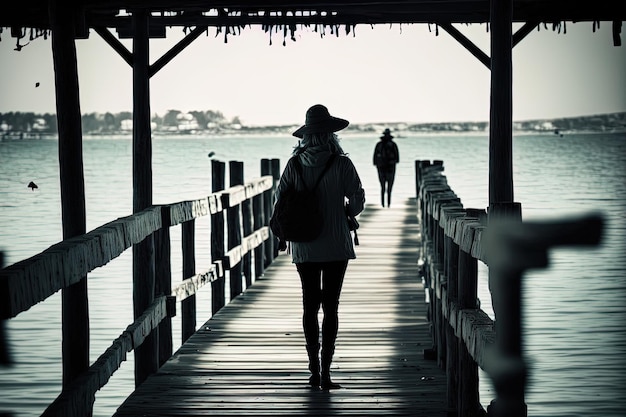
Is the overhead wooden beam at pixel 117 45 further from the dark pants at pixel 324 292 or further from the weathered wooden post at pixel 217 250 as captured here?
the dark pants at pixel 324 292

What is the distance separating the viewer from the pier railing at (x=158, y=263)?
4836mm

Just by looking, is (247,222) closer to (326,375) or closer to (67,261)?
(326,375)

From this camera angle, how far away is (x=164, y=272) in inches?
333

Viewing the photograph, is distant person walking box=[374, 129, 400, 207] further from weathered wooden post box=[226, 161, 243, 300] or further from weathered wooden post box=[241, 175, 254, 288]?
weathered wooden post box=[226, 161, 243, 300]

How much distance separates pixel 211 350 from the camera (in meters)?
8.80

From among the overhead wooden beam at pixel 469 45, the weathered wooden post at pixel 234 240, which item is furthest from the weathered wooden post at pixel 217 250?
the overhead wooden beam at pixel 469 45

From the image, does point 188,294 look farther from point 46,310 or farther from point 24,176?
point 24,176

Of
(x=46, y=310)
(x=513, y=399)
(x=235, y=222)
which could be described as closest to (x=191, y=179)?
(x=46, y=310)

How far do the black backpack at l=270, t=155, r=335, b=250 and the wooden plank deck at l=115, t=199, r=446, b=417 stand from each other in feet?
3.13

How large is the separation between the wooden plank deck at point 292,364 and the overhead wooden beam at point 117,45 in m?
2.27

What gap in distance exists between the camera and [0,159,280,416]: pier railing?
484 centimetres

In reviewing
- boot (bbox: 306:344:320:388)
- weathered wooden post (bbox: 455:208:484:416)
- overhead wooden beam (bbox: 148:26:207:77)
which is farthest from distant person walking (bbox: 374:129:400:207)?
weathered wooden post (bbox: 455:208:484:416)

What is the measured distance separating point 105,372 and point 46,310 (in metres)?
10.9

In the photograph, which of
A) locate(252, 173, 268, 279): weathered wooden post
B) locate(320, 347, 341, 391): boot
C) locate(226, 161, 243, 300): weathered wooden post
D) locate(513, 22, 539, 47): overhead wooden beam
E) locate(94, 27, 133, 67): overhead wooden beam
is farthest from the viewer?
locate(252, 173, 268, 279): weathered wooden post
